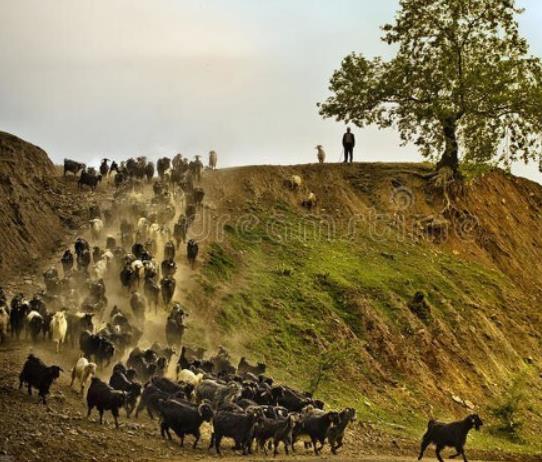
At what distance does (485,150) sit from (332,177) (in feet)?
23.9

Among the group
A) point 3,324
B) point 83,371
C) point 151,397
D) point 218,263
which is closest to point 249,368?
point 151,397

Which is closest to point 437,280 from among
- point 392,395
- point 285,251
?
point 285,251

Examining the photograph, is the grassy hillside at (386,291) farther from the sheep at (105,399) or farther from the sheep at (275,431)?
the sheep at (105,399)

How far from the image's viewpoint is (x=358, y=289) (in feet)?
124

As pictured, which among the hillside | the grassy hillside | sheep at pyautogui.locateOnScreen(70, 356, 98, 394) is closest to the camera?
sheep at pyautogui.locateOnScreen(70, 356, 98, 394)

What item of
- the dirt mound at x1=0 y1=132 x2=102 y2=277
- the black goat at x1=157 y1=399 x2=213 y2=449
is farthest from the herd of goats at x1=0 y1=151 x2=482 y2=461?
the dirt mound at x1=0 y1=132 x2=102 y2=277

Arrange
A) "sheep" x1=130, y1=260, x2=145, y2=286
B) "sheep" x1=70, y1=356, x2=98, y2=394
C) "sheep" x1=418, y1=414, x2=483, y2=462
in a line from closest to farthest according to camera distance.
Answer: "sheep" x1=70, y1=356, x2=98, y2=394 → "sheep" x1=418, y1=414, x2=483, y2=462 → "sheep" x1=130, y1=260, x2=145, y2=286

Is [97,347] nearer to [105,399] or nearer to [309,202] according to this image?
[105,399]

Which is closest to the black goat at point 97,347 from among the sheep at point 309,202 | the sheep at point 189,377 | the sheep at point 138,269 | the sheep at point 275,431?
the sheep at point 189,377

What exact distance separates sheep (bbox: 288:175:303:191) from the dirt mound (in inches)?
384

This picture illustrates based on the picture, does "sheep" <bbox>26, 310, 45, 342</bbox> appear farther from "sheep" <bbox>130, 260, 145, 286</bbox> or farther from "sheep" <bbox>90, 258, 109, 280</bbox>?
"sheep" <bbox>130, 260, 145, 286</bbox>

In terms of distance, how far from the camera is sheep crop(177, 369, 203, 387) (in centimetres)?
2489

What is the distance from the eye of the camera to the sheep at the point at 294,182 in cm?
4572

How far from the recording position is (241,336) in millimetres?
32438
